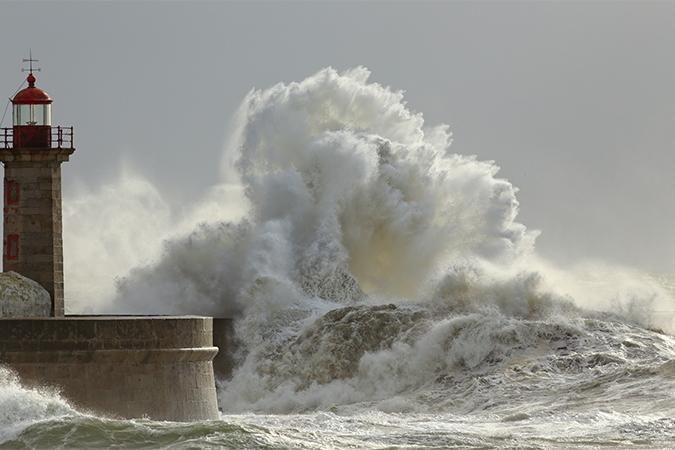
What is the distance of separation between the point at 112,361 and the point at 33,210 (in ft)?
9.97

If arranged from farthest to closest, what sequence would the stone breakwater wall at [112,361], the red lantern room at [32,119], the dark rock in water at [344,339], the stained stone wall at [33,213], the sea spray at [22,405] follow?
the dark rock in water at [344,339] < the red lantern room at [32,119] < the stained stone wall at [33,213] < the stone breakwater wall at [112,361] < the sea spray at [22,405]

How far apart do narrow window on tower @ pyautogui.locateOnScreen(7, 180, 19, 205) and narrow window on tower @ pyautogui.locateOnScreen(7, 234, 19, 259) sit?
410 mm

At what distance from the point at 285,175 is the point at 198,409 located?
33.8ft

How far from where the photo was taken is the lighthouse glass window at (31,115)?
14.4 m

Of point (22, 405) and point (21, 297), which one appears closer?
point (22, 405)

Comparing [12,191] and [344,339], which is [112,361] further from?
[344,339]

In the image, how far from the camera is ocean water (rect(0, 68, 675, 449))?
41.4 feet

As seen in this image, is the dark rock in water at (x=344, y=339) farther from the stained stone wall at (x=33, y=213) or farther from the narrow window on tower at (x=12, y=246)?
the narrow window on tower at (x=12, y=246)

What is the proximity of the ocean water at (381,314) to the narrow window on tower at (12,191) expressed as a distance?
316cm

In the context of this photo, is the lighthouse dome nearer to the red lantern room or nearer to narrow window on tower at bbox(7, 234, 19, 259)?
the red lantern room

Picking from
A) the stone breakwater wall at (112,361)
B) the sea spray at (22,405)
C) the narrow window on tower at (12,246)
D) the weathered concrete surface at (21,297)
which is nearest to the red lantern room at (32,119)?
the narrow window on tower at (12,246)

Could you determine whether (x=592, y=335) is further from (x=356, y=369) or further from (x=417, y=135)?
(x=417, y=135)

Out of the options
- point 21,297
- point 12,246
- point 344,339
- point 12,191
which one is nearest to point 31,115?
point 12,191

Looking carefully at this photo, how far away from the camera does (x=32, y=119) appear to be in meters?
14.4
